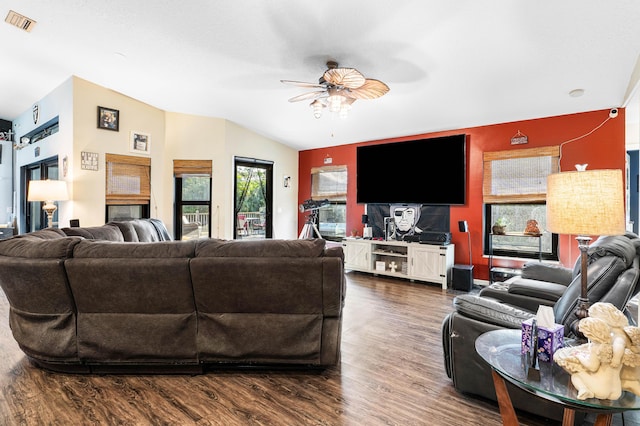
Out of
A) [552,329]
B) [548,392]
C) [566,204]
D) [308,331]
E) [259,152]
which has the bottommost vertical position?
[308,331]

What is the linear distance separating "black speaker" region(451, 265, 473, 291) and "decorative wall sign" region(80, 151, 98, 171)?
530 centimetres

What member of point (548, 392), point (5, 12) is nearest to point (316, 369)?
point (548, 392)

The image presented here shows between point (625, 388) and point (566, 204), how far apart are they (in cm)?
77

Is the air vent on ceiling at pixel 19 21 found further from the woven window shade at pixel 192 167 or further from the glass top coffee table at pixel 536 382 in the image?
the glass top coffee table at pixel 536 382

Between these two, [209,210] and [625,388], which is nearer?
[625,388]

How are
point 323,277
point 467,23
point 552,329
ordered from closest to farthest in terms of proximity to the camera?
point 552,329 → point 323,277 → point 467,23

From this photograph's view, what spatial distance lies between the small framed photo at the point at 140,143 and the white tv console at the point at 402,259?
359 centimetres

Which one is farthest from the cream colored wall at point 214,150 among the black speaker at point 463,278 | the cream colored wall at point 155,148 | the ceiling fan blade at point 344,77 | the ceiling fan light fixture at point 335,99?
the black speaker at point 463,278

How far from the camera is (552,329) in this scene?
1392 mm

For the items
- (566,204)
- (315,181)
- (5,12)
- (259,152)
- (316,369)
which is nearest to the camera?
(566,204)

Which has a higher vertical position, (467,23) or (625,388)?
(467,23)

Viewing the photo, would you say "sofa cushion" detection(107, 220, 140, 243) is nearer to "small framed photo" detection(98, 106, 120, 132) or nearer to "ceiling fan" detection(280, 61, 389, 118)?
"small framed photo" detection(98, 106, 120, 132)

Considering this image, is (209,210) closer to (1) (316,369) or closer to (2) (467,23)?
(1) (316,369)

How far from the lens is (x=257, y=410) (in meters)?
1.89
